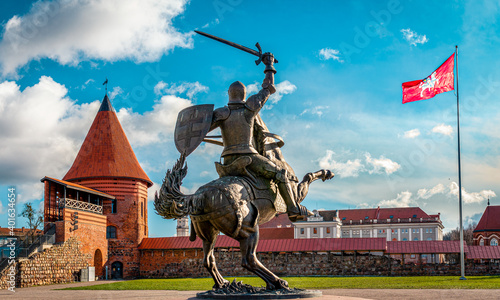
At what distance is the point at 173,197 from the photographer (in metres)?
6.64

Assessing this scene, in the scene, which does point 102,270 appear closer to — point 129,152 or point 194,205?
point 129,152

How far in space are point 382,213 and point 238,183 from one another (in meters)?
76.1

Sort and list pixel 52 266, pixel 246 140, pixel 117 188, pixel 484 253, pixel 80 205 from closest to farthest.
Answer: pixel 246 140
pixel 52 266
pixel 484 253
pixel 80 205
pixel 117 188

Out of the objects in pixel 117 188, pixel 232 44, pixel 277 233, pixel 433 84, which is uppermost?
pixel 433 84

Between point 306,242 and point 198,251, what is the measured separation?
22.5 feet

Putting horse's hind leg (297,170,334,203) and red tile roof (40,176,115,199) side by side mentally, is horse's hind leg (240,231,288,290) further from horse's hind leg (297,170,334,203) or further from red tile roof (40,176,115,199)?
→ red tile roof (40,176,115,199)

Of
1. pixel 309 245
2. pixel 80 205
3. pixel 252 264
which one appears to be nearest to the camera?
pixel 252 264

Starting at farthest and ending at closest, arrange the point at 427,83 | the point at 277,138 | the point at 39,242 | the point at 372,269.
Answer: the point at 372,269, the point at 39,242, the point at 427,83, the point at 277,138

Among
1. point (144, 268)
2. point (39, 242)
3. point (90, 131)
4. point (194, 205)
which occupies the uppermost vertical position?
point (90, 131)

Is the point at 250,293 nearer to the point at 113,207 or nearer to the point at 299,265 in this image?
the point at 299,265

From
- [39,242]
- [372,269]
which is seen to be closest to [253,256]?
[39,242]

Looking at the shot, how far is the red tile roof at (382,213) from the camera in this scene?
78.8m

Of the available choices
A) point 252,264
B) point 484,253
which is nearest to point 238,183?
point 252,264

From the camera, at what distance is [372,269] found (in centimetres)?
3017
